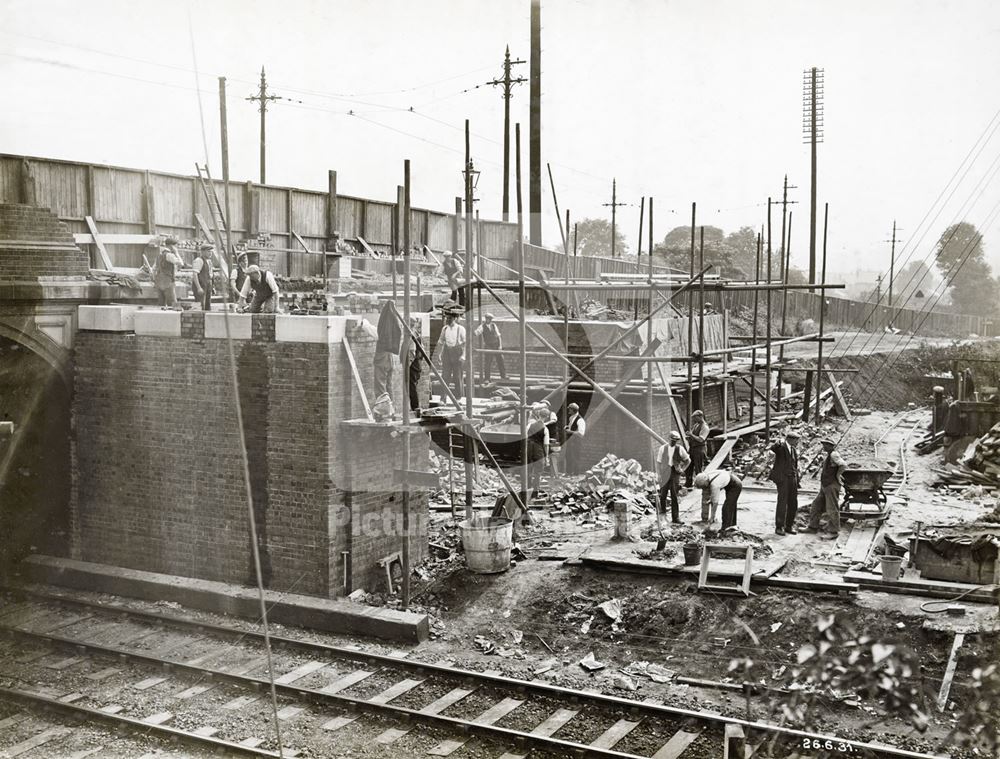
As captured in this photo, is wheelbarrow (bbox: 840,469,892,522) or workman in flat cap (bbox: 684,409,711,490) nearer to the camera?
wheelbarrow (bbox: 840,469,892,522)

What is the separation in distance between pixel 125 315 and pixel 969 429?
16.7 metres

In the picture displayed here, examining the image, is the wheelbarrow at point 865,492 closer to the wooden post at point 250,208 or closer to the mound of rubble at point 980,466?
the mound of rubble at point 980,466

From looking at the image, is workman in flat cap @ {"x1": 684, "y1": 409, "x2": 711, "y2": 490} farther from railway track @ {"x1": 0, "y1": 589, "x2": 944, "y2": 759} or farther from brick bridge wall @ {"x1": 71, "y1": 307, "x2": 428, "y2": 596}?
railway track @ {"x1": 0, "y1": 589, "x2": 944, "y2": 759}

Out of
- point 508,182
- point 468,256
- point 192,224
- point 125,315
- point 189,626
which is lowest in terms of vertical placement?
point 189,626

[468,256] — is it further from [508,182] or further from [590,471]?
[508,182]

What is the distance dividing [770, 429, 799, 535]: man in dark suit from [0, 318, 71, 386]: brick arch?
1091 centimetres

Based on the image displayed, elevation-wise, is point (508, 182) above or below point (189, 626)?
above

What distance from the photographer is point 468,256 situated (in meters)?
14.5

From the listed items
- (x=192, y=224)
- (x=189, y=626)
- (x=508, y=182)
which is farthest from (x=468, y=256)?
(x=508, y=182)

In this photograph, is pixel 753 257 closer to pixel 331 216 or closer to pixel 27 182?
pixel 331 216

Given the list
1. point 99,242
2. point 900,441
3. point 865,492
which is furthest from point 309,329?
point 900,441

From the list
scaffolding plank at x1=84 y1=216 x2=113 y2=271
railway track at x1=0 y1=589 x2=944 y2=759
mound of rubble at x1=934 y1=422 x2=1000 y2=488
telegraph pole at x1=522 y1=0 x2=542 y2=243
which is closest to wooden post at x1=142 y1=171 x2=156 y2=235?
scaffolding plank at x1=84 y1=216 x2=113 y2=271

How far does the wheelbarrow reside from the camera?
14562 mm

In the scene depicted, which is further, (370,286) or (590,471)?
(370,286)
